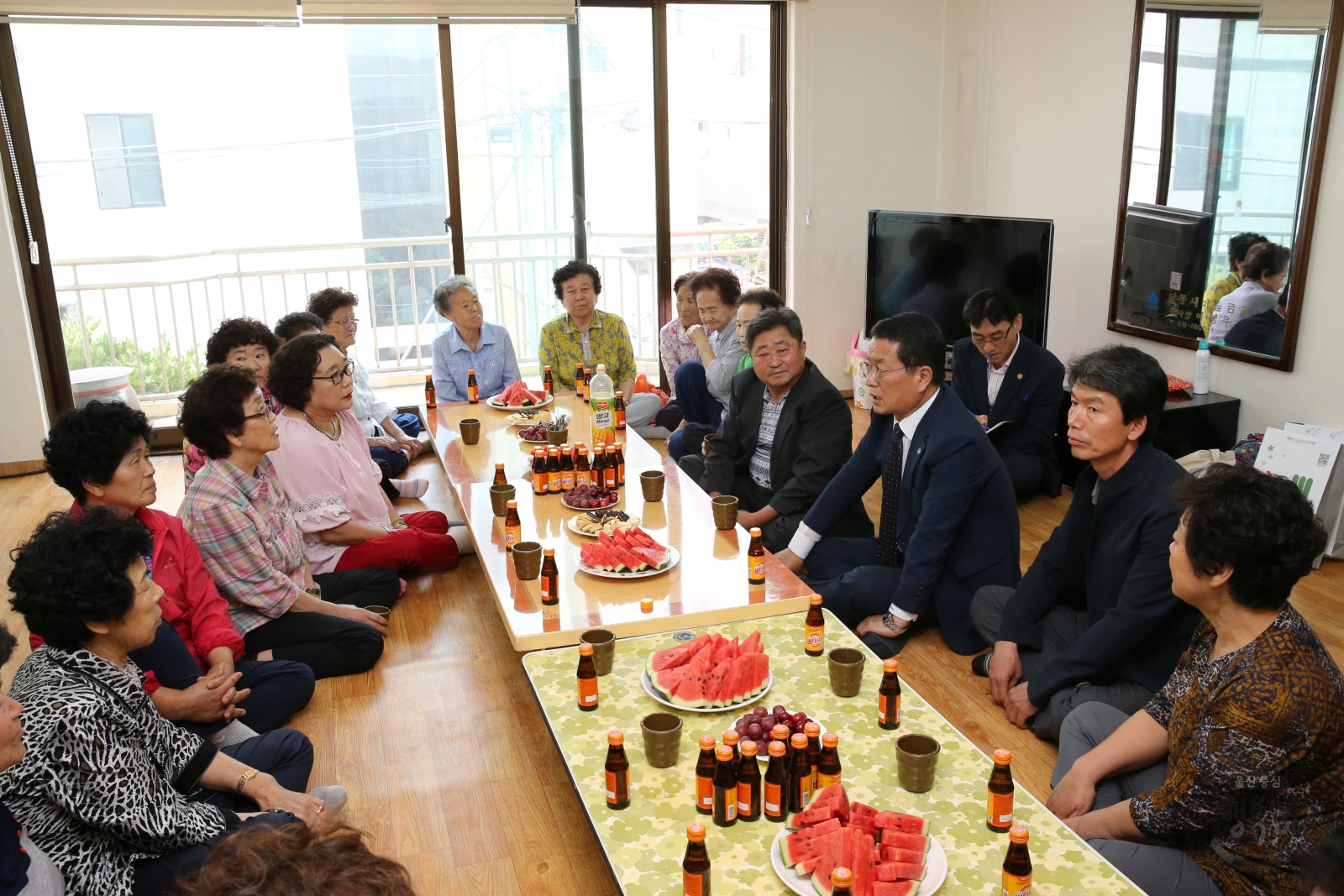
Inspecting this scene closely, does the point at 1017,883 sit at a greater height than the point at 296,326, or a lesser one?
lesser

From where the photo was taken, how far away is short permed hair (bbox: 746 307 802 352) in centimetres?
394

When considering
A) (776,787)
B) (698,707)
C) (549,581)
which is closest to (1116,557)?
(698,707)

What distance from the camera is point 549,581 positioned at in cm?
276

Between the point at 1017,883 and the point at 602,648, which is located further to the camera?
the point at 602,648

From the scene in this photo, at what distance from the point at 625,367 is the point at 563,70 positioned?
2027 mm

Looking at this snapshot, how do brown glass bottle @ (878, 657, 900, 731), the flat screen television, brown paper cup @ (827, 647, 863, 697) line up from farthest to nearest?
the flat screen television, brown paper cup @ (827, 647, 863, 697), brown glass bottle @ (878, 657, 900, 731)

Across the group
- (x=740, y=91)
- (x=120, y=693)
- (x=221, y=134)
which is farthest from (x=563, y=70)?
(x=120, y=693)

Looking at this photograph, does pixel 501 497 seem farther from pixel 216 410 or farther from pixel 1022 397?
pixel 1022 397

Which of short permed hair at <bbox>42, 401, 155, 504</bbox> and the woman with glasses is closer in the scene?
short permed hair at <bbox>42, 401, 155, 504</bbox>

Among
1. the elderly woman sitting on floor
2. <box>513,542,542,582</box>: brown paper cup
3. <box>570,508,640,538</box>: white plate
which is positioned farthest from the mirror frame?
the elderly woman sitting on floor

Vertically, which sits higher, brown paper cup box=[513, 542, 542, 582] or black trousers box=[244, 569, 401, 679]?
brown paper cup box=[513, 542, 542, 582]

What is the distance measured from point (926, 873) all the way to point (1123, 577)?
1397 millimetres

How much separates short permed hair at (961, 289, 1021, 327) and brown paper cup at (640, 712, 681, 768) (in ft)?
10.4

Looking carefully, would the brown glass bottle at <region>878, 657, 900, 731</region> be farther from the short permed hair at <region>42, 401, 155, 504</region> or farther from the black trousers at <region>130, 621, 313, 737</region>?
the short permed hair at <region>42, 401, 155, 504</region>
